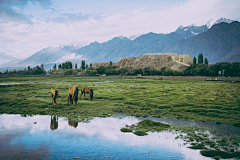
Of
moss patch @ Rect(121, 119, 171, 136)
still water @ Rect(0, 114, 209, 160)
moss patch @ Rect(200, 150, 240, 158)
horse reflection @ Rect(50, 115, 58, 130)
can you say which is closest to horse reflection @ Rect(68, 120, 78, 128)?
still water @ Rect(0, 114, 209, 160)

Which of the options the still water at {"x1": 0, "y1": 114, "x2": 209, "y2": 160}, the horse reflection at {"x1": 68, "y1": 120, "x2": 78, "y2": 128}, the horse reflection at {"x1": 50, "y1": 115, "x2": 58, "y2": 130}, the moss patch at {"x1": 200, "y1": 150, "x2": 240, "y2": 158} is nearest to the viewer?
the moss patch at {"x1": 200, "y1": 150, "x2": 240, "y2": 158}

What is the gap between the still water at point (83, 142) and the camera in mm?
11469

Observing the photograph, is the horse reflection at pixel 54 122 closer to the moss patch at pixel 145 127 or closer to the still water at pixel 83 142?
the still water at pixel 83 142

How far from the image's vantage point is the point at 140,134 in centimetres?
1490

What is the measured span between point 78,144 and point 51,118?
807 cm

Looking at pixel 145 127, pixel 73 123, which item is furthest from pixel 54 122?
pixel 145 127

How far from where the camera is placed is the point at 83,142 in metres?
13.5

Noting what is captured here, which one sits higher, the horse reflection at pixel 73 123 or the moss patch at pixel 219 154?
the horse reflection at pixel 73 123

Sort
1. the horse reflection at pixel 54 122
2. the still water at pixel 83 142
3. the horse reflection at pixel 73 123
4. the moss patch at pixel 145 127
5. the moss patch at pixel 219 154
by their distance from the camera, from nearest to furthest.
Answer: the moss patch at pixel 219 154
the still water at pixel 83 142
the moss patch at pixel 145 127
the horse reflection at pixel 54 122
the horse reflection at pixel 73 123

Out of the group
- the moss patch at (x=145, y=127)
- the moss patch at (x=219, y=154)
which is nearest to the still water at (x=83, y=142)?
the moss patch at (x=219, y=154)

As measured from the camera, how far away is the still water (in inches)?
452

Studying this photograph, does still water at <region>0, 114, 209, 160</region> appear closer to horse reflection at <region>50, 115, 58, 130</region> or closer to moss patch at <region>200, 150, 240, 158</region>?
horse reflection at <region>50, 115, 58, 130</region>

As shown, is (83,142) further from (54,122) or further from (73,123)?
(54,122)

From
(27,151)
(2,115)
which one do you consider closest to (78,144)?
(27,151)
